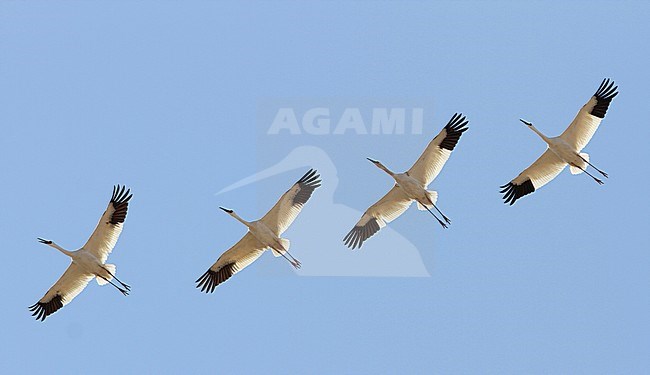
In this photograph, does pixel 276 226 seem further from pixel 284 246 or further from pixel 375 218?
pixel 375 218

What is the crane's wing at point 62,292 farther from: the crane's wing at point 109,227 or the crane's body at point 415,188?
the crane's body at point 415,188

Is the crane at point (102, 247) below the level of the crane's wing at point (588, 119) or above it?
below

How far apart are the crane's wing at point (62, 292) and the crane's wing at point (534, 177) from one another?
32.6ft

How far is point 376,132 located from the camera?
4009 centimetres

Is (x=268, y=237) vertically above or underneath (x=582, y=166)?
underneath

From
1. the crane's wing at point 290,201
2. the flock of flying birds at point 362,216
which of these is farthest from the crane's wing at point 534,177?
the crane's wing at point 290,201

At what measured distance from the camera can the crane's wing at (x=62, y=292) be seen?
3853 cm

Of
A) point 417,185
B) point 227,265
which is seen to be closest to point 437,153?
point 417,185

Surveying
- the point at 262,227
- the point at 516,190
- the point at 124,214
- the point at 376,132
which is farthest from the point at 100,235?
the point at 516,190

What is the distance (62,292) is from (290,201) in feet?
19.3

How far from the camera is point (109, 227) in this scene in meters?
37.8

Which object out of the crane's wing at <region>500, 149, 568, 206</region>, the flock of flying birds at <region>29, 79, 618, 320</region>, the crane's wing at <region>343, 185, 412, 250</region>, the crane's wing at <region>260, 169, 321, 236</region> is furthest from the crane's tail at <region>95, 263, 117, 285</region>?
the crane's wing at <region>500, 149, 568, 206</region>

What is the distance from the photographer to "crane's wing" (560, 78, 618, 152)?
3738cm

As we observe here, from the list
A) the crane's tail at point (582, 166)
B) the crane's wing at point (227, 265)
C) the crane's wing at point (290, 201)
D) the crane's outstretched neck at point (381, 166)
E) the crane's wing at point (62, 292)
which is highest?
the crane's tail at point (582, 166)
